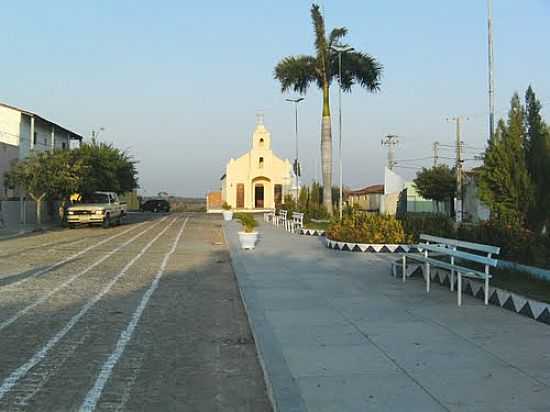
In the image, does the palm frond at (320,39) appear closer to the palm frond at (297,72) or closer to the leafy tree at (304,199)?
the palm frond at (297,72)

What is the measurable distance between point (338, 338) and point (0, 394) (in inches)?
146

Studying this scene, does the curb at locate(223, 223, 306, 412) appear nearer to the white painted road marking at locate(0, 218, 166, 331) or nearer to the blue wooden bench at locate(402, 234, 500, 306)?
the blue wooden bench at locate(402, 234, 500, 306)

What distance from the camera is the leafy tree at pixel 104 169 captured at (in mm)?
39500

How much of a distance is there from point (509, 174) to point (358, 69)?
71.4ft

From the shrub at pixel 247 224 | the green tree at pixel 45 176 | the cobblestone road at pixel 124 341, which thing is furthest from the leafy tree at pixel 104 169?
the cobblestone road at pixel 124 341

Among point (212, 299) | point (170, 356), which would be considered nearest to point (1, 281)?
point (212, 299)

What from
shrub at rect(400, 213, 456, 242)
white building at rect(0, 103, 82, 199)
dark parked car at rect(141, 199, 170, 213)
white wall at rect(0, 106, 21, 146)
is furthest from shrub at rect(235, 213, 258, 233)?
dark parked car at rect(141, 199, 170, 213)

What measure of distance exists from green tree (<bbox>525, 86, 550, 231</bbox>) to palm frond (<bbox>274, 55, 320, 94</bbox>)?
21827mm

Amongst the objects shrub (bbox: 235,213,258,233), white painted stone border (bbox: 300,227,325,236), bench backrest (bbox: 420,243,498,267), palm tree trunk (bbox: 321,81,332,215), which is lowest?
white painted stone border (bbox: 300,227,325,236)

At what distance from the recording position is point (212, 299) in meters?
11.2

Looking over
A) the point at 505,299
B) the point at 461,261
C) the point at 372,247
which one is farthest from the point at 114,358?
the point at 372,247

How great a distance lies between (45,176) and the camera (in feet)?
113

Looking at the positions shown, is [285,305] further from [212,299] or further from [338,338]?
[338,338]

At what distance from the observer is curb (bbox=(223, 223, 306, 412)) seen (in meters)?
5.08
